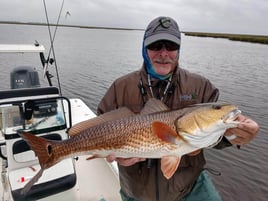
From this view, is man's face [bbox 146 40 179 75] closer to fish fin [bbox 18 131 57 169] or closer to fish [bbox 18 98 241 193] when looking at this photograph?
fish [bbox 18 98 241 193]

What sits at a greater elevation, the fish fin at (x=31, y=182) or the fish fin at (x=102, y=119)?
the fish fin at (x=102, y=119)

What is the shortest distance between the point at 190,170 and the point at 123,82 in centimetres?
112

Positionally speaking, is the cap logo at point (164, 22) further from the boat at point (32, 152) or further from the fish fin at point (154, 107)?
the boat at point (32, 152)

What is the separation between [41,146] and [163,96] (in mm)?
1245

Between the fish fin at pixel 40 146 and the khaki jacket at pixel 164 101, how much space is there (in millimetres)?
755

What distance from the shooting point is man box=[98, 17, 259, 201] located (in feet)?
8.27

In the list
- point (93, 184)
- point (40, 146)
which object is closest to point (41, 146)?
point (40, 146)

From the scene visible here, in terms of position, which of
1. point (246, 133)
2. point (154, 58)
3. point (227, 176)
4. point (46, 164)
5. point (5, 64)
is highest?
point (154, 58)

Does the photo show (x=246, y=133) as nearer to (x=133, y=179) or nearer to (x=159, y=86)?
(x=159, y=86)

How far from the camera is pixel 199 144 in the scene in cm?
206

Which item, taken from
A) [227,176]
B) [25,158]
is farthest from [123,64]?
[25,158]

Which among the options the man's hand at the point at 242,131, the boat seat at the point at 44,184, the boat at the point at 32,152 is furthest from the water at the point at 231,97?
the man's hand at the point at 242,131

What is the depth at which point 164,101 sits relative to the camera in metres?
2.58

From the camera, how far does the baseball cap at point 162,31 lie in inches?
100
